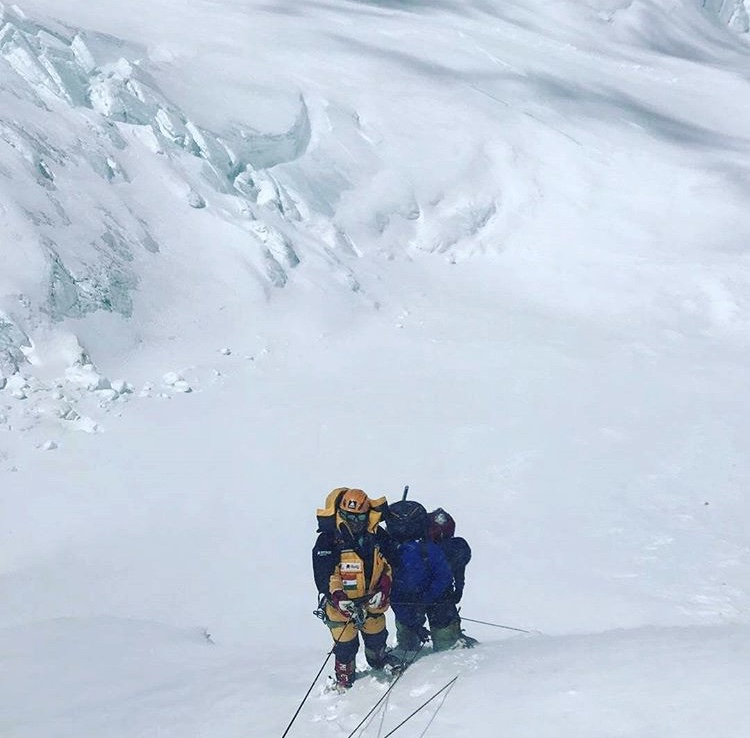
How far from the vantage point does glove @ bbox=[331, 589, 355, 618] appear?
6340 millimetres

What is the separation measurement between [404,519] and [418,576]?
1.61 ft

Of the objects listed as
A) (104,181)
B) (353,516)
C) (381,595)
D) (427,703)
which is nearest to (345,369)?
(104,181)

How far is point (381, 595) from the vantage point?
21.1 ft

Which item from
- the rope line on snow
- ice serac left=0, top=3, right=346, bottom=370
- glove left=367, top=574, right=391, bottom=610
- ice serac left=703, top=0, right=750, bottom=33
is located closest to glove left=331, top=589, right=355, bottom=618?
glove left=367, top=574, right=391, bottom=610

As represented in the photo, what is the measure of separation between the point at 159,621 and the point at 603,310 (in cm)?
1389

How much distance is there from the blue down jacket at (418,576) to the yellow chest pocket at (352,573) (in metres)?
0.43

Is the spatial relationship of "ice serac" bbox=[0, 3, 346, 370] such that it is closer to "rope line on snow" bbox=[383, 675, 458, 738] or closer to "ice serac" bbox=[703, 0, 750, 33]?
"rope line on snow" bbox=[383, 675, 458, 738]

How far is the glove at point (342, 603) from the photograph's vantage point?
634cm

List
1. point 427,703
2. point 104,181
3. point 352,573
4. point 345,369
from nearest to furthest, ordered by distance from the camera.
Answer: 1. point 427,703
2. point 352,573
3. point 345,369
4. point 104,181

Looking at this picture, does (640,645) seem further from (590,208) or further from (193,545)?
(590,208)

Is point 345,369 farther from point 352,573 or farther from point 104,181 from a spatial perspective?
point 352,573

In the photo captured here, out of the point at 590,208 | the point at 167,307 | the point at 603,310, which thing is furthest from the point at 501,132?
the point at 167,307

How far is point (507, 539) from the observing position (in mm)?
12836

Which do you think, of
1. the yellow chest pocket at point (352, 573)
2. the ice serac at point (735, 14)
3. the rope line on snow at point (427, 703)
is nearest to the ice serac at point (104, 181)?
the yellow chest pocket at point (352, 573)
